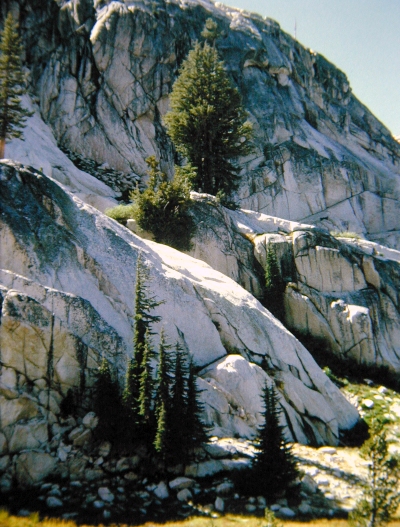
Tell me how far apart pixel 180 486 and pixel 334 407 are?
9.05 m

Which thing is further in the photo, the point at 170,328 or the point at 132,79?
the point at 132,79

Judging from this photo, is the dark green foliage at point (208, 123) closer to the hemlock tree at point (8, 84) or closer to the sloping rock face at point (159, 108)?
the hemlock tree at point (8, 84)

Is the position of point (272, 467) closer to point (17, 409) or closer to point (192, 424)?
point (192, 424)

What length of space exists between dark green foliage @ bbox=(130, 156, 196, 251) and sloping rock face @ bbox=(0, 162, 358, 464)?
4.70 meters

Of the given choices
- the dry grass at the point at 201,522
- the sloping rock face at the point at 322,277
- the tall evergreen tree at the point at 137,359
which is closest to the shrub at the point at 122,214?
the sloping rock face at the point at 322,277

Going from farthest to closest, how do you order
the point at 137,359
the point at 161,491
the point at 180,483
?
1. the point at 137,359
2. the point at 180,483
3. the point at 161,491

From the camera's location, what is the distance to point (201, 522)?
11.3 metres

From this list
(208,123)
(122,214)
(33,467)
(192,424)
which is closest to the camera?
(33,467)

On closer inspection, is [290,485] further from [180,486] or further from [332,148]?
[332,148]

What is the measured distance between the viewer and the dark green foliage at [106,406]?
1315cm

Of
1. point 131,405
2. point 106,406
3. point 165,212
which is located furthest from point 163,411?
point 165,212

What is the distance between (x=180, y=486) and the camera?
12750 millimetres

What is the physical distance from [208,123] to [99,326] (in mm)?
21401

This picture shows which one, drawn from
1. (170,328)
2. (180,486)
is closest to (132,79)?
(170,328)
